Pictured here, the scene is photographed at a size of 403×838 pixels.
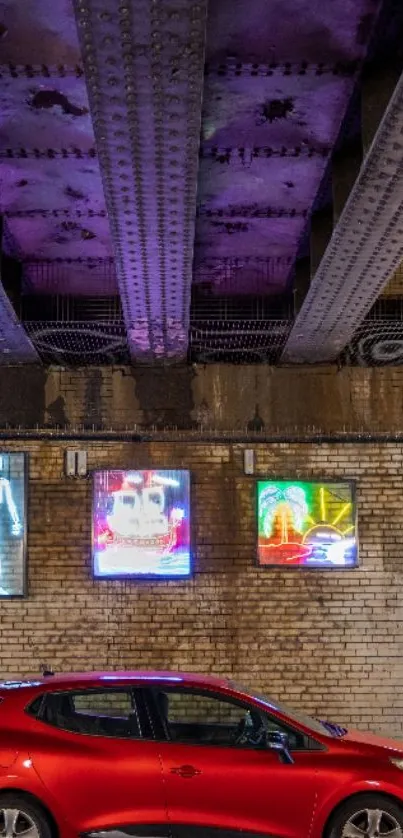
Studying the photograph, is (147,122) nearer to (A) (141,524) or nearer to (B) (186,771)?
(B) (186,771)

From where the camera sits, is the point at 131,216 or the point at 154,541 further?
the point at 154,541

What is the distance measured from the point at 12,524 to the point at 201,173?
5494 millimetres

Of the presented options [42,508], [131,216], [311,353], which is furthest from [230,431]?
[131,216]

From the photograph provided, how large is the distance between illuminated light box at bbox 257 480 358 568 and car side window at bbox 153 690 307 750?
3868 mm

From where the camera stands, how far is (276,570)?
9.86 metres

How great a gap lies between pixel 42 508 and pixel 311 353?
12.4 ft

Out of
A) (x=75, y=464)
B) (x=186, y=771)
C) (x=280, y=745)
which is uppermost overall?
(x=75, y=464)

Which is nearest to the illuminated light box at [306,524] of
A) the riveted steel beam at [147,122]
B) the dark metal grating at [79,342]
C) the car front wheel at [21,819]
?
the dark metal grating at [79,342]

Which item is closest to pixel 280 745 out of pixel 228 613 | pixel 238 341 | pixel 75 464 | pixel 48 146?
pixel 228 613

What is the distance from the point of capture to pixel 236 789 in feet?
18.5

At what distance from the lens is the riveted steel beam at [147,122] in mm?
3480

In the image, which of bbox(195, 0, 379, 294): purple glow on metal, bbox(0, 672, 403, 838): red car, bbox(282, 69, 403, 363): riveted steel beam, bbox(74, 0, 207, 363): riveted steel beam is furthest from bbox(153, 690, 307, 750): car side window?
bbox(195, 0, 379, 294): purple glow on metal

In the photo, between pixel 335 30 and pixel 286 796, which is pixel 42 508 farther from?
pixel 335 30

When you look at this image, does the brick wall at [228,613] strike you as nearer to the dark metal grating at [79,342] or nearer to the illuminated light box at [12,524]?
the illuminated light box at [12,524]
